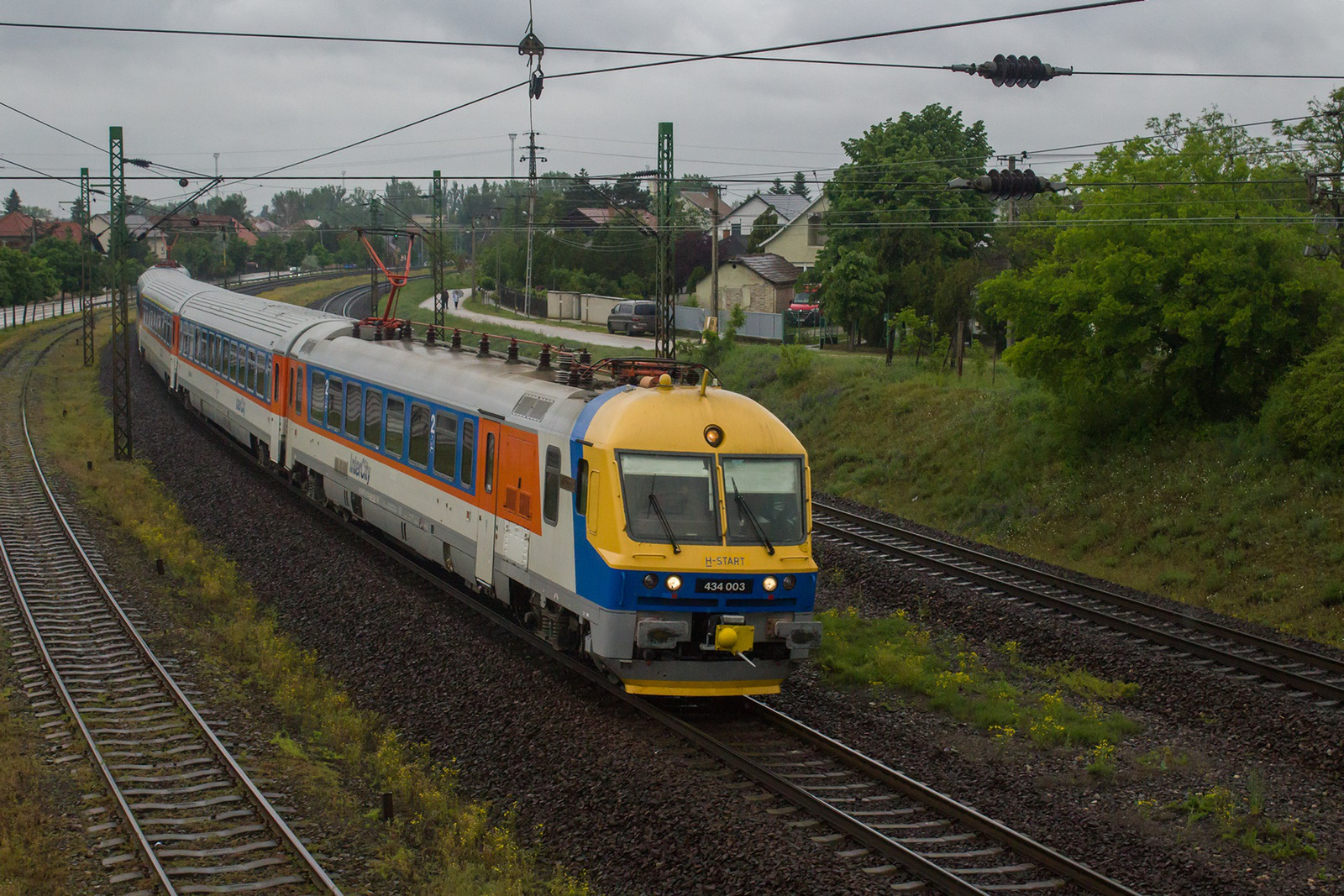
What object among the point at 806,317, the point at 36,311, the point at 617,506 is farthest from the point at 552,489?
the point at 36,311

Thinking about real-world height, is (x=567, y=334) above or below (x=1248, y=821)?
above

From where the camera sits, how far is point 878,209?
142ft

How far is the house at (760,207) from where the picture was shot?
82975 millimetres

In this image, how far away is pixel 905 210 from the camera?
41.9m

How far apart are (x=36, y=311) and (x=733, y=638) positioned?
7576cm

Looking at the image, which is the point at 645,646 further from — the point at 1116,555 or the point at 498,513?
the point at 1116,555

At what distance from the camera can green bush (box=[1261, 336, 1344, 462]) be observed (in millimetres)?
18281

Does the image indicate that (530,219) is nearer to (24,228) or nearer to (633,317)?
(633,317)

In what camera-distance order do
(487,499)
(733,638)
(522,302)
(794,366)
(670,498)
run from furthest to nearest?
(522,302)
(794,366)
(487,499)
(670,498)
(733,638)

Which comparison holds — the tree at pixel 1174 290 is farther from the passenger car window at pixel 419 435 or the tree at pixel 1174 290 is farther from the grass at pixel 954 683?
the passenger car window at pixel 419 435

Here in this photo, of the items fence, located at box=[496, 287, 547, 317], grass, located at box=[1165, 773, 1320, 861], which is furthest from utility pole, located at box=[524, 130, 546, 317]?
Answer: grass, located at box=[1165, 773, 1320, 861]

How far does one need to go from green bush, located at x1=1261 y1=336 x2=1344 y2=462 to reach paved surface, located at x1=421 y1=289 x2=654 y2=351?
2836cm

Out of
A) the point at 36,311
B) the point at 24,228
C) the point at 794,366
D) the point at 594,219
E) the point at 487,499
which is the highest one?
the point at 24,228

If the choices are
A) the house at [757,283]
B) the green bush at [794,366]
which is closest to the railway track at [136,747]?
the green bush at [794,366]
